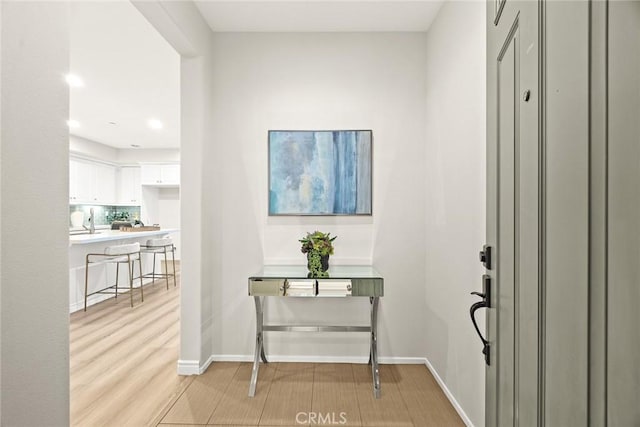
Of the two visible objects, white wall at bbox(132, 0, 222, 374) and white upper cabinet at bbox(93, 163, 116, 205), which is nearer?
white wall at bbox(132, 0, 222, 374)

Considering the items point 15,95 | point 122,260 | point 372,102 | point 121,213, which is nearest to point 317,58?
point 372,102

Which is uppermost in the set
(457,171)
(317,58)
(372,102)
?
(317,58)

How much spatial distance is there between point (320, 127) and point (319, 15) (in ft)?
2.73

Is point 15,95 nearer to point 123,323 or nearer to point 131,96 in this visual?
point 123,323

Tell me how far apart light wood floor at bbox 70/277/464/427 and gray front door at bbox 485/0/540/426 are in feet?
4.41

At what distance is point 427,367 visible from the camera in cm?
288

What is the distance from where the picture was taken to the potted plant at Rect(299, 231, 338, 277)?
260 centimetres

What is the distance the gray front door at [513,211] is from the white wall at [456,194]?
905 millimetres

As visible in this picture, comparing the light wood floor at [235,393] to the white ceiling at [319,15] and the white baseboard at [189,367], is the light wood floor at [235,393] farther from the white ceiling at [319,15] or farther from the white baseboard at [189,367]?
the white ceiling at [319,15]

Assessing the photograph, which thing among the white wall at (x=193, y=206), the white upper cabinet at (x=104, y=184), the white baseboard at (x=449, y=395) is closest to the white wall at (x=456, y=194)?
the white baseboard at (x=449, y=395)

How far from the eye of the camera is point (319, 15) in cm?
274

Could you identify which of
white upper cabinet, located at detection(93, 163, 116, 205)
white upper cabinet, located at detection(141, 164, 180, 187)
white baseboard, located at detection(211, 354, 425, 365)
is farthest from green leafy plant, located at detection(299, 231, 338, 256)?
white upper cabinet, located at detection(93, 163, 116, 205)

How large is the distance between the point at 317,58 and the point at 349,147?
2.59ft

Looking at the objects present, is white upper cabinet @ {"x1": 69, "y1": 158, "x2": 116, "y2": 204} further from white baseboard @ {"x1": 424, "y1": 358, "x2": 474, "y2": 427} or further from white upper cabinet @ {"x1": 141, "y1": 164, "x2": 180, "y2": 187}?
white baseboard @ {"x1": 424, "y1": 358, "x2": 474, "y2": 427}
